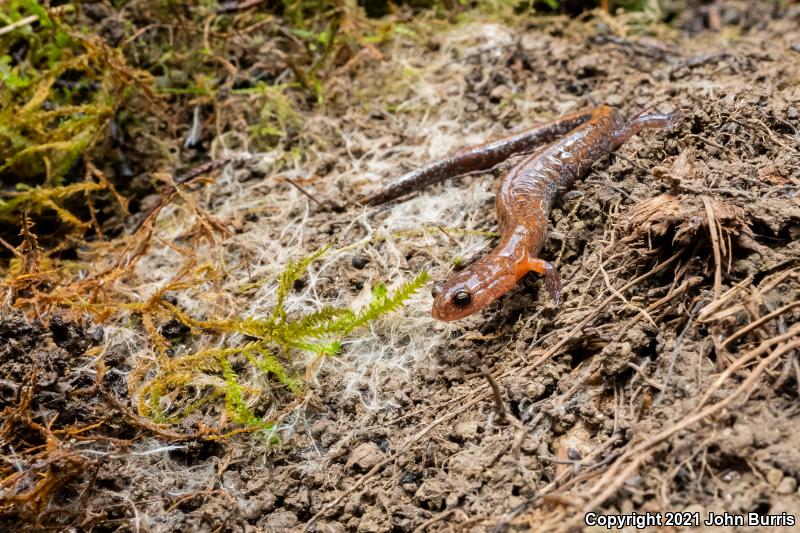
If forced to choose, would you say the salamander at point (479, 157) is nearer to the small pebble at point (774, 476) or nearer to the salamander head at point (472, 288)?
the salamander head at point (472, 288)

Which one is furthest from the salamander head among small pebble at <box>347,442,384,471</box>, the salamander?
the salamander

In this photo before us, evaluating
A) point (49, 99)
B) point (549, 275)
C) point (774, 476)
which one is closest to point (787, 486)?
point (774, 476)

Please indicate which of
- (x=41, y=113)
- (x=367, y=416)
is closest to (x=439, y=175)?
(x=367, y=416)

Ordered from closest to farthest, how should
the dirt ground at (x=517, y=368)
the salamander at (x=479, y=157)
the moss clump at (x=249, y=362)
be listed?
the dirt ground at (x=517, y=368)
the moss clump at (x=249, y=362)
the salamander at (x=479, y=157)

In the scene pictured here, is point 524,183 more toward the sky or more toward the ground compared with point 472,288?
more toward the sky

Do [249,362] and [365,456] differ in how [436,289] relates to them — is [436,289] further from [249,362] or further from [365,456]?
[249,362]

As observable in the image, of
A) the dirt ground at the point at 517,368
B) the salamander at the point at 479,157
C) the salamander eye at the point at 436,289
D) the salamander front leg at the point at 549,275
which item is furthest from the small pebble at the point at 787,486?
the salamander at the point at 479,157

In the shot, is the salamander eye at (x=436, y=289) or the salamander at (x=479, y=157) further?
the salamander at (x=479, y=157)
